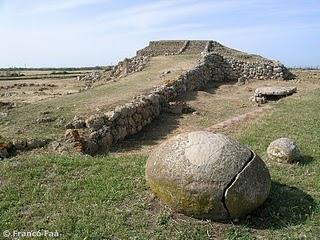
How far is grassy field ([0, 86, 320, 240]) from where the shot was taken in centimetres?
569

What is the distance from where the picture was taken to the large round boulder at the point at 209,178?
5.80m

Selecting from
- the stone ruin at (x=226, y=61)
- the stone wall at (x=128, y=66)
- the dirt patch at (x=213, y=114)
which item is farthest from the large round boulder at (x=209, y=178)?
the stone wall at (x=128, y=66)

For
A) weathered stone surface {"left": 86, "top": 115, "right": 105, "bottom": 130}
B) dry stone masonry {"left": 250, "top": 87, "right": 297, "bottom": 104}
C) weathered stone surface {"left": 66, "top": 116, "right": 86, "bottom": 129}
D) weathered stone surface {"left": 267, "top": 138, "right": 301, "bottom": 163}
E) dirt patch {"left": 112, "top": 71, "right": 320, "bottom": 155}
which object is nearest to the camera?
weathered stone surface {"left": 267, "top": 138, "right": 301, "bottom": 163}

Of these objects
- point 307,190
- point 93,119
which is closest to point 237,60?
point 93,119

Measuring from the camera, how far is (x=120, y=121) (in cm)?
1230

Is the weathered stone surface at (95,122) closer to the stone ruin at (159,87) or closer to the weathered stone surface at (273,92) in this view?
the stone ruin at (159,87)

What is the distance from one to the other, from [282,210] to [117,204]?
90.1 inches

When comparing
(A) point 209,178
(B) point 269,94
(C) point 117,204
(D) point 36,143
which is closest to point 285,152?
(A) point 209,178

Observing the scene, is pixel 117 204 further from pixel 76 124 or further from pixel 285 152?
pixel 76 124

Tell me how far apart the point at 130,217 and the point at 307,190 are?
2.85 m

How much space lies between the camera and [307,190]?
23.0 ft

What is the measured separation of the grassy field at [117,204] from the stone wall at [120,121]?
2.02m

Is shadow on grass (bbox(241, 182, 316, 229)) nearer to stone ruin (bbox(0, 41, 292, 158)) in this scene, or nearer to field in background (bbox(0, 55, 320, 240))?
field in background (bbox(0, 55, 320, 240))

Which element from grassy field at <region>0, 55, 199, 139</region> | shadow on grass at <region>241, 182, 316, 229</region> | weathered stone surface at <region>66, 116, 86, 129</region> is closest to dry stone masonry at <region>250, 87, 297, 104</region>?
grassy field at <region>0, 55, 199, 139</region>
